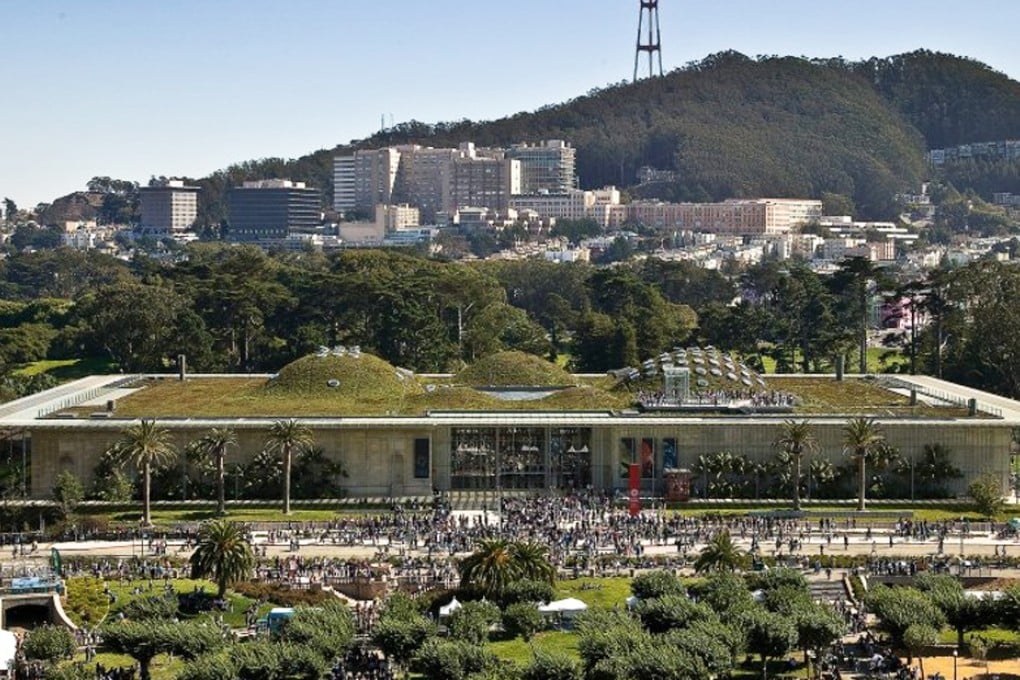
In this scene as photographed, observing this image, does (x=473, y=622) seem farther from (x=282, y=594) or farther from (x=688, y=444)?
(x=688, y=444)

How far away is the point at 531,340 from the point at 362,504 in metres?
46.9

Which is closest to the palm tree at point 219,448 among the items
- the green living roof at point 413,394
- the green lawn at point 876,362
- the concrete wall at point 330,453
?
the concrete wall at point 330,453

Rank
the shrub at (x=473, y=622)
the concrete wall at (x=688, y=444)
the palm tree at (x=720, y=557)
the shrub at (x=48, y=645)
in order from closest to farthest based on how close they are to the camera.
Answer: the shrub at (x=48, y=645), the shrub at (x=473, y=622), the palm tree at (x=720, y=557), the concrete wall at (x=688, y=444)

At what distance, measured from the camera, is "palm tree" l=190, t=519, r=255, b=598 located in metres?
52.3

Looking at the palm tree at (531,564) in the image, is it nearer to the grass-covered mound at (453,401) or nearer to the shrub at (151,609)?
the shrub at (151,609)

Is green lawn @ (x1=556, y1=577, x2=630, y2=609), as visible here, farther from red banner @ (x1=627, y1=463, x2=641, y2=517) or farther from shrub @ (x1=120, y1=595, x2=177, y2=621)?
shrub @ (x1=120, y1=595, x2=177, y2=621)

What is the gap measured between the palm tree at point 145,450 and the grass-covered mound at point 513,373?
19164 mm

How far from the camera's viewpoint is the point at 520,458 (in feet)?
238

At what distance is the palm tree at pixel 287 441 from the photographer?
6719cm

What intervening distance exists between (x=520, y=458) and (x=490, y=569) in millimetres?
21543

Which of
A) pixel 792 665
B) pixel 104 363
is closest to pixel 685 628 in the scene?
pixel 792 665

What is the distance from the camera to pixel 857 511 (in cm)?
6719

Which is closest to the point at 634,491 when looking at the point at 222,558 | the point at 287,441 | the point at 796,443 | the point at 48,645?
the point at 796,443

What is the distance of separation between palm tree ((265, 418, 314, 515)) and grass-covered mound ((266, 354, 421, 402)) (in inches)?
393
